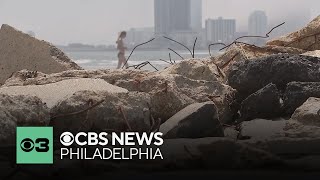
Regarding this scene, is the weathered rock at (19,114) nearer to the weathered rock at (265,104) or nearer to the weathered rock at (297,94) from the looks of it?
the weathered rock at (265,104)

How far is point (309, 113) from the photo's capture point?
1953mm

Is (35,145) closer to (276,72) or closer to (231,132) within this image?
(231,132)

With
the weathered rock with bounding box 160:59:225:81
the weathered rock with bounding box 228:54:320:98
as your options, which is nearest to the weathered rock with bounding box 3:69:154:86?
the weathered rock with bounding box 160:59:225:81

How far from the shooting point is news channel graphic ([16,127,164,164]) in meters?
1.58

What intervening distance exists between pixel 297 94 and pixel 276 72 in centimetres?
16

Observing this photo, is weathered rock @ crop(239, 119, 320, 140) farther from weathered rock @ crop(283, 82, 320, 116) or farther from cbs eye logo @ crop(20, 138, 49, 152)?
cbs eye logo @ crop(20, 138, 49, 152)

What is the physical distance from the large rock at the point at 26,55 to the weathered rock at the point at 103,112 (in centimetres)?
95

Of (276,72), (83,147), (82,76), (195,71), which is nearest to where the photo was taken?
(83,147)

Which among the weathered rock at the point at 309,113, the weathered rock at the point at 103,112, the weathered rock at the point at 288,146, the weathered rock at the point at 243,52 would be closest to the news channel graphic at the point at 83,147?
the weathered rock at the point at 103,112

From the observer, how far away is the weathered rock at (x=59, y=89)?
2.02m

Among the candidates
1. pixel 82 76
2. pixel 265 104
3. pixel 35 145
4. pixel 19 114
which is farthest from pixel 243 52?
pixel 35 145

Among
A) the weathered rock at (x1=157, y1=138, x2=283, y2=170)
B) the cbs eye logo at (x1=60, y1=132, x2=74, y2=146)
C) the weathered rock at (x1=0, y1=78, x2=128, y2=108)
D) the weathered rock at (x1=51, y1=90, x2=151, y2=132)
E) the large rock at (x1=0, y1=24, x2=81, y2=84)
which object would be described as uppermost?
the large rock at (x1=0, y1=24, x2=81, y2=84)

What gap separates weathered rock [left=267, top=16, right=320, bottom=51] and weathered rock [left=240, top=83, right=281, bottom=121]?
32.4 inches

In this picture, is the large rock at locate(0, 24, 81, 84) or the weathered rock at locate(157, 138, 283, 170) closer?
the weathered rock at locate(157, 138, 283, 170)
